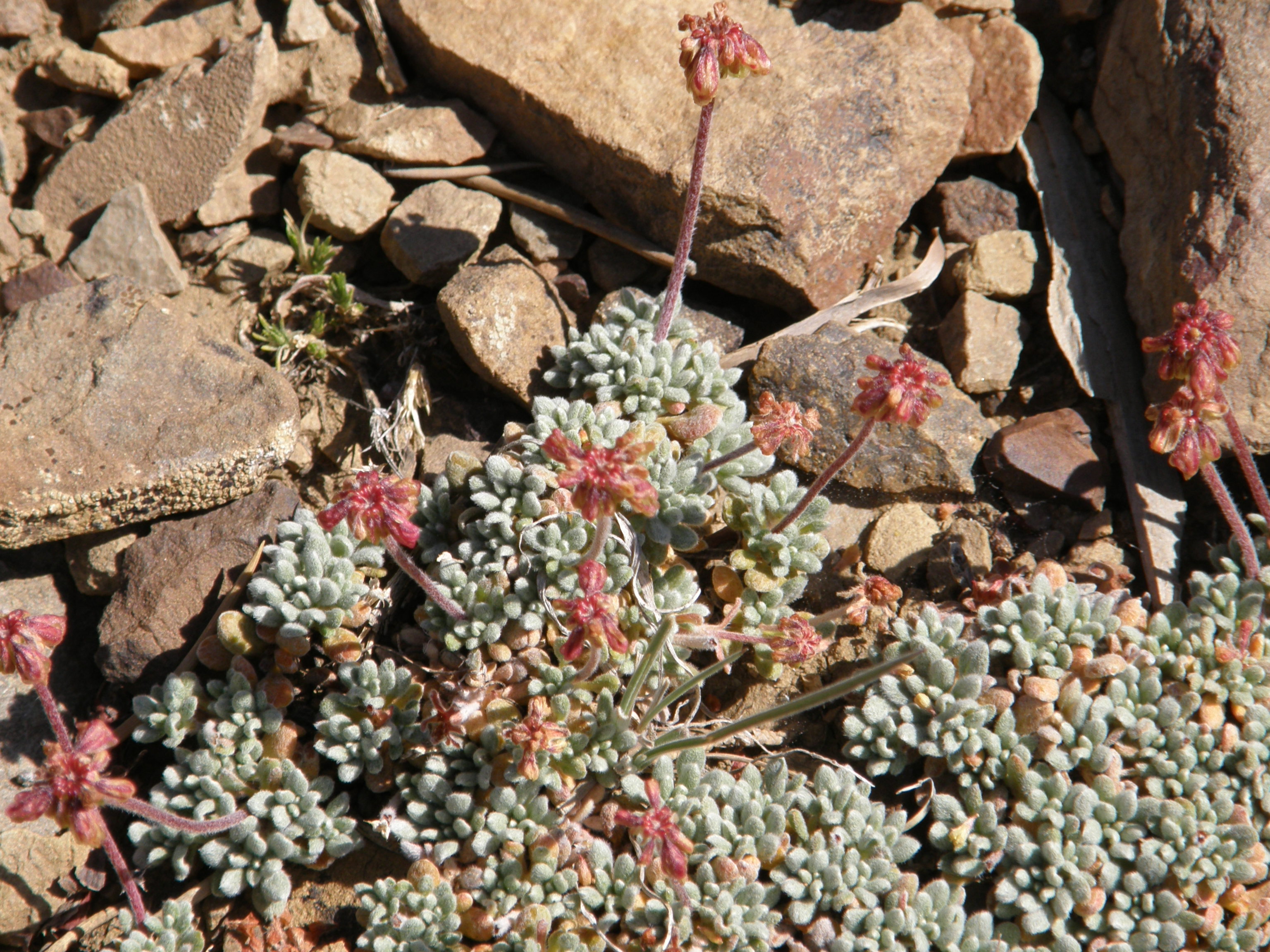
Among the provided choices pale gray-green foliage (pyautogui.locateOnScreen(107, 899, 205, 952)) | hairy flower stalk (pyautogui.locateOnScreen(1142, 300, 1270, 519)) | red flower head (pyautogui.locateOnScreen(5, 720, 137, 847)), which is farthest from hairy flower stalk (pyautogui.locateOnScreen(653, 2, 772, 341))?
pale gray-green foliage (pyautogui.locateOnScreen(107, 899, 205, 952))

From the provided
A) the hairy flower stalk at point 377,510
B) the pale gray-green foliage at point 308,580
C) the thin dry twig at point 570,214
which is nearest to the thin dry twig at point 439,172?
the thin dry twig at point 570,214

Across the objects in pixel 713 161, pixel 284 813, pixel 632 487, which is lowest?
pixel 284 813

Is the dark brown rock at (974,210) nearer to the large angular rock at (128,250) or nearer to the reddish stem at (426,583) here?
the reddish stem at (426,583)

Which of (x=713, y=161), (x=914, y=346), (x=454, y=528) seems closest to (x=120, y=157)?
(x=454, y=528)

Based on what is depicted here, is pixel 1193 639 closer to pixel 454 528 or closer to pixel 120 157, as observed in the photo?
pixel 454 528

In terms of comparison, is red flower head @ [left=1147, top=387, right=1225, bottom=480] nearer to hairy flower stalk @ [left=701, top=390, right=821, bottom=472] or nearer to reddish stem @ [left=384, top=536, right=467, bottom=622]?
hairy flower stalk @ [left=701, top=390, right=821, bottom=472]
